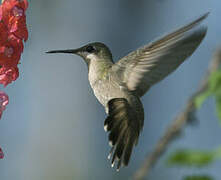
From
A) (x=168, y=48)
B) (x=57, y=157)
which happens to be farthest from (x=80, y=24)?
(x=168, y=48)

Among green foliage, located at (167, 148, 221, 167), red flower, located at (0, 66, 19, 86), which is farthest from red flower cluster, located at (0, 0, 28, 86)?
green foliage, located at (167, 148, 221, 167)

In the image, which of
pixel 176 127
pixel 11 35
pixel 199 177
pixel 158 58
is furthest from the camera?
pixel 158 58

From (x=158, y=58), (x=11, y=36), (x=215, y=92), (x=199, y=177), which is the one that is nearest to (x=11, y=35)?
(x=11, y=36)

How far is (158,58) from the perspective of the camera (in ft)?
10.5

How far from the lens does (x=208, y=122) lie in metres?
8.05

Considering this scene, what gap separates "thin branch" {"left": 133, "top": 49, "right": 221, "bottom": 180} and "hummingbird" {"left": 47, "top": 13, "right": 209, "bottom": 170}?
25 cm

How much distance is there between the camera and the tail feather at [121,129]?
3.18 m

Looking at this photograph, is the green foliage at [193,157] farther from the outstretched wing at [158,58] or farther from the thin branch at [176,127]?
the outstretched wing at [158,58]

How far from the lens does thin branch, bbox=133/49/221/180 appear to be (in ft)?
8.90

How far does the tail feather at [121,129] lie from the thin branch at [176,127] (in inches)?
15.7

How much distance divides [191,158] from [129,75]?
1180 mm

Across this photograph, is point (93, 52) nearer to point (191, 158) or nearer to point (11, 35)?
point (11, 35)

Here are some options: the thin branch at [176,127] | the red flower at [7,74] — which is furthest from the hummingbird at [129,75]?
the red flower at [7,74]

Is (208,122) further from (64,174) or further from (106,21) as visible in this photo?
(106,21)
